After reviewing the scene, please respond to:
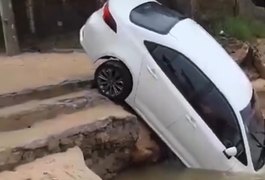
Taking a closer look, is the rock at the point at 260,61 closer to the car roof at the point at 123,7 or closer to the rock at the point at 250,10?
the rock at the point at 250,10

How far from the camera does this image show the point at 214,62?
8.33 metres

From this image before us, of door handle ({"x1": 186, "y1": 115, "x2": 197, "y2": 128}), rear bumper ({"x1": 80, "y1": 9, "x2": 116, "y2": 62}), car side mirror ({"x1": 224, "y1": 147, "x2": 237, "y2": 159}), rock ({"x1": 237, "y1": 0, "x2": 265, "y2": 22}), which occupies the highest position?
rear bumper ({"x1": 80, "y1": 9, "x2": 116, "y2": 62})

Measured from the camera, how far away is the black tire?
27.7 ft

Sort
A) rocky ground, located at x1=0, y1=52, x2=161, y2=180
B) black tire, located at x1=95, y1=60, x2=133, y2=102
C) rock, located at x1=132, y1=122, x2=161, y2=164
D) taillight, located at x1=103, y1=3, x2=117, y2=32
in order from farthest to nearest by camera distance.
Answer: taillight, located at x1=103, y1=3, x2=117, y2=32 → black tire, located at x1=95, y1=60, x2=133, y2=102 → rock, located at x1=132, y1=122, x2=161, y2=164 → rocky ground, located at x1=0, y1=52, x2=161, y2=180

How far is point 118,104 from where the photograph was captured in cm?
850

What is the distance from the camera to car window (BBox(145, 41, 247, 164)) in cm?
800

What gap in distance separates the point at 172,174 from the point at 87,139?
3.88 ft

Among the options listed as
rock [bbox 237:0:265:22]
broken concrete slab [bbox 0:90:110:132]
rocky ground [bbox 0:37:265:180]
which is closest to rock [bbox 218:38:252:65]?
rock [bbox 237:0:265:22]

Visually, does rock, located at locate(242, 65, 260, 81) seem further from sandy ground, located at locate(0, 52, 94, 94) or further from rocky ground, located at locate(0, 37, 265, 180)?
rocky ground, located at locate(0, 37, 265, 180)

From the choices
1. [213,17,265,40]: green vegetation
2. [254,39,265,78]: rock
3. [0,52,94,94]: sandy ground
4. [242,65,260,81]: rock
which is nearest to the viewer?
[0,52,94,94]: sandy ground

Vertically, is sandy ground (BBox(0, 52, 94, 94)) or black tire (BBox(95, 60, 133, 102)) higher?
A: black tire (BBox(95, 60, 133, 102))

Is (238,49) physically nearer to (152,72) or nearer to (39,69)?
(39,69)

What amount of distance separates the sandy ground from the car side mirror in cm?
231

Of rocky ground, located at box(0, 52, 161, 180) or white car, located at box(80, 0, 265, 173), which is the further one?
white car, located at box(80, 0, 265, 173)
